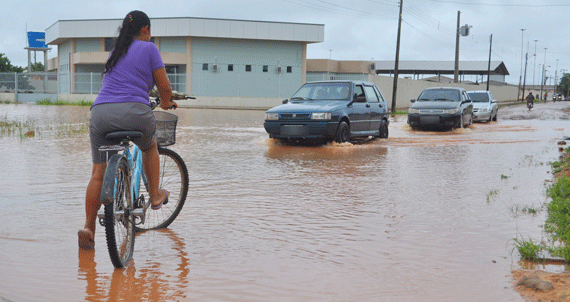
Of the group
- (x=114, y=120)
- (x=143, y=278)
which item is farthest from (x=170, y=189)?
(x=143, y=278)

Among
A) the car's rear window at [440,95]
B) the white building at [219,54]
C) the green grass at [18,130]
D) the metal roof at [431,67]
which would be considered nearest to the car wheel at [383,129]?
the car's rear window at [440,95]

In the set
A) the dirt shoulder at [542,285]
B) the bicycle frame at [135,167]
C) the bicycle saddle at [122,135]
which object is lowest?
the dirt shoulder at [542,285]

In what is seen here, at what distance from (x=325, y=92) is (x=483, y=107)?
15.3 meters

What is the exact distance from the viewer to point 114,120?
187 inches

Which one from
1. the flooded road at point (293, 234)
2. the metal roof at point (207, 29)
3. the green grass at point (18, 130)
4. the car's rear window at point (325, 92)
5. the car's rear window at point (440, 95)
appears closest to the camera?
the flooded road at point (293, 234)

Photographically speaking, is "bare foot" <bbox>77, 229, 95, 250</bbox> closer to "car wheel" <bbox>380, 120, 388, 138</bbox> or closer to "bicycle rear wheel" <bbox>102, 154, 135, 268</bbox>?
"bicycle rear wheel" <bbox>102, 154, 135, 268</bbox>

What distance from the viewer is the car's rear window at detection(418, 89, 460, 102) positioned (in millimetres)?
23245

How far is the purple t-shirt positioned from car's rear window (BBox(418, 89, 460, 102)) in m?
19.3

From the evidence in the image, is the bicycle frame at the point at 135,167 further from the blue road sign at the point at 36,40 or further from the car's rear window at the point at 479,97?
the blue road sign at the point at 36,40

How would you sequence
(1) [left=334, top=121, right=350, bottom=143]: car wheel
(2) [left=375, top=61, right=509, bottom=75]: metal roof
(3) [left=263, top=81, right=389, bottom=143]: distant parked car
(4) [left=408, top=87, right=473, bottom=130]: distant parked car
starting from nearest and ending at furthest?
(3) [left=263, top=81, right=389, bottom=143]: distant parked car
(1) [left=334, top=121, right=350, bottom=143]: car wheel
(4) [left=408, top=87, right=473, bottom=130]: distant parked car
(2) [left=375, top=61, right=509, bottom=75]: metal roof

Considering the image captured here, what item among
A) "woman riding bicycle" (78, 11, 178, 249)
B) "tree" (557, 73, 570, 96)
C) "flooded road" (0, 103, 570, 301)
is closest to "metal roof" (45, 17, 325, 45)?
"flooded road" (0, 103, 570, 301)

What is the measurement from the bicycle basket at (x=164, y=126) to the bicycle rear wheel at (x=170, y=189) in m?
0.20

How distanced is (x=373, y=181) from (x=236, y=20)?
41925 millimetres

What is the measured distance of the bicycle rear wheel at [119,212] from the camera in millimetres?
4387
